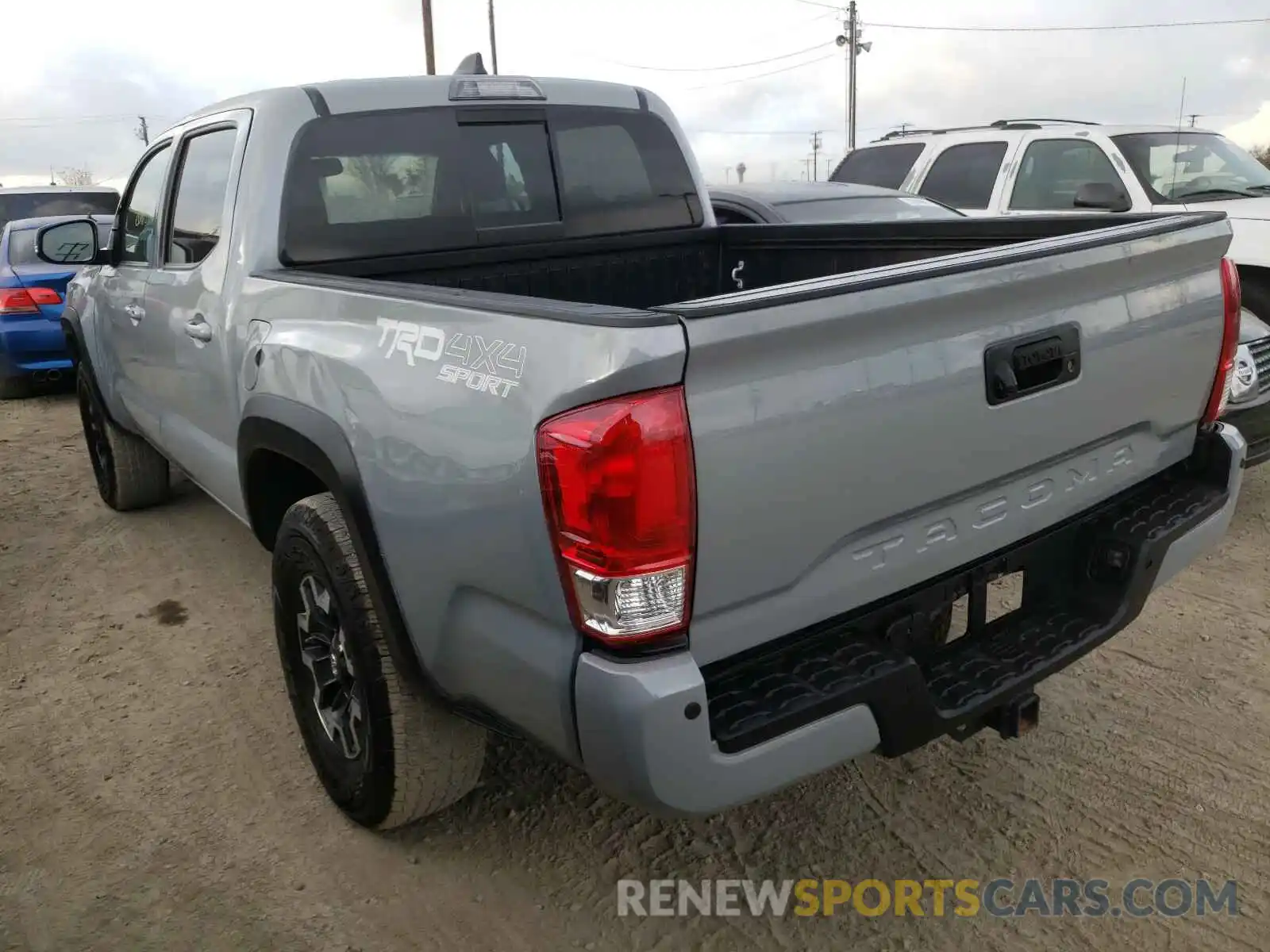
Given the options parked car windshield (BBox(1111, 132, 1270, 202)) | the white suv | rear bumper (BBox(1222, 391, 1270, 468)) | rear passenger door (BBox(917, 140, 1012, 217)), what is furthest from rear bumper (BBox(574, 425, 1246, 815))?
rear passenger door (BBox(917, 140, 1012, 217))

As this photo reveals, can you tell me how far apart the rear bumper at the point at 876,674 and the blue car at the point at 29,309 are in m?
8.51

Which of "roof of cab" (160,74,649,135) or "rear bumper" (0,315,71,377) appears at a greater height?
"roof of cab" (160,74,649,135)

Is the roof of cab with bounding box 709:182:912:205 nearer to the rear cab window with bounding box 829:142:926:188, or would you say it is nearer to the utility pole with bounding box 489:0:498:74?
the rear cab window with bounding box 829:142:926:188

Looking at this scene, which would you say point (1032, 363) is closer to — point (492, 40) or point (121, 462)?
point (121, 462)

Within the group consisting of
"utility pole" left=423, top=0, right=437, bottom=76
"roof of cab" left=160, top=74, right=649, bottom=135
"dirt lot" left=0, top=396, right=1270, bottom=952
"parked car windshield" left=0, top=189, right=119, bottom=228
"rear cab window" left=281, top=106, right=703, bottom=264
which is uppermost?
"utility pole" left=423, top=0, right=437, bottom=76

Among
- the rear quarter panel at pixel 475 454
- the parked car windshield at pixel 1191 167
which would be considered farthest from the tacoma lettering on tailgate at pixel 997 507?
the parked car windshield at pixel 1191 167

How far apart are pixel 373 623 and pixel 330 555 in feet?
0.67

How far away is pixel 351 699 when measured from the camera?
8.89ft

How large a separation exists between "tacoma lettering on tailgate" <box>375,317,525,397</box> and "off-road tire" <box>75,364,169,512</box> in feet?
11.7

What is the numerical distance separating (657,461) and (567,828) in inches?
58.6

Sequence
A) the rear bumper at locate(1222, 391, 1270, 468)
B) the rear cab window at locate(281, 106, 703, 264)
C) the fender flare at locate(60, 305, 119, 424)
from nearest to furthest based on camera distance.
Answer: the rear cab window at locate(281, 106, 703, 264) < the rear bumper at locate(1222, 391, 1270, 468) < the fender flare at locate(60, 305, 119, 424)

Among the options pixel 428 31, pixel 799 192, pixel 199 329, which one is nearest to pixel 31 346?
pixel 799 192

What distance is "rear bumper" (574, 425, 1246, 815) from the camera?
1.77 m

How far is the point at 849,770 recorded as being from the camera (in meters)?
2.99
